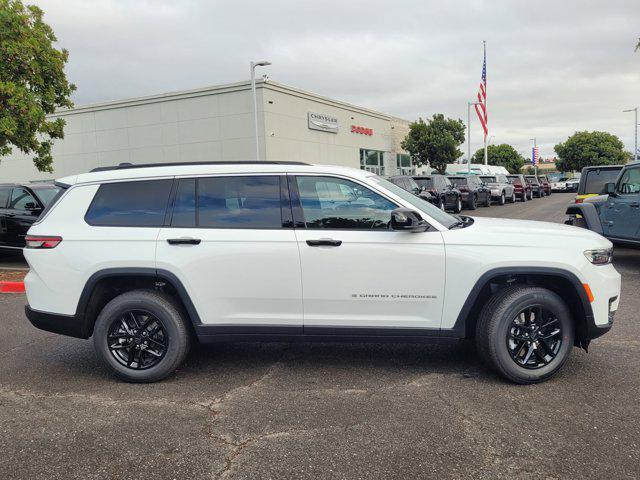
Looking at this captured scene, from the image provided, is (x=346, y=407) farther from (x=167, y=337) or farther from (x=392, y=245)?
(x=167, y=337)

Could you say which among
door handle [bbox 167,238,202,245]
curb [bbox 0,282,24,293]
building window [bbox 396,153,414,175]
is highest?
building window [bbox 396,153,414,175]

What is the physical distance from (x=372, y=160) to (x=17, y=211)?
34.7 metres

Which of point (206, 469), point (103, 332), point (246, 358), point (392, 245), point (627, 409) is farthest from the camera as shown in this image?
point (246, 358)

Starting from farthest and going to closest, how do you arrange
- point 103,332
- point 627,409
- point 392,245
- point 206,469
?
1. point 103,332
2. point 392,245
3. point 627,409
4. point 206,469

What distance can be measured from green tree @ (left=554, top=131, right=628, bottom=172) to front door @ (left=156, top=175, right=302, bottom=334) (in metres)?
80.3

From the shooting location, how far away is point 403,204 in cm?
436

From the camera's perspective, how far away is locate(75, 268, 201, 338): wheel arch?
4414mm

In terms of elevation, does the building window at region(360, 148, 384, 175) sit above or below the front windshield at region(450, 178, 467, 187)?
above

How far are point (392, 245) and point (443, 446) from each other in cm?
151

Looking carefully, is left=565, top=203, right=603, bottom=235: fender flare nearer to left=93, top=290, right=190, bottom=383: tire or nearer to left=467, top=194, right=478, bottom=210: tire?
left=93, top=290, right=190, bottom=383: tire

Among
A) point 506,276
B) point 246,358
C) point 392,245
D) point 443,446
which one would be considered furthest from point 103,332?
point 506,276

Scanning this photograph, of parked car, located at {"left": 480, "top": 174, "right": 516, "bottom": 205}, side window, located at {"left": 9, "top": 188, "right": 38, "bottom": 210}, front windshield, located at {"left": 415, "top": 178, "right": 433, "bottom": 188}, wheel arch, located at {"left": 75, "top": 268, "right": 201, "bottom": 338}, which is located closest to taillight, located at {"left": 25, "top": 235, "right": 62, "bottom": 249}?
wheel arch, located at {"left": 75, "top": 268, "right": 201, "bottom": 338}

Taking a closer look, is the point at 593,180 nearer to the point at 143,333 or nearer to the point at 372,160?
the point at 143,333

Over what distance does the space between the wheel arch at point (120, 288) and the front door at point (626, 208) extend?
7.74m
